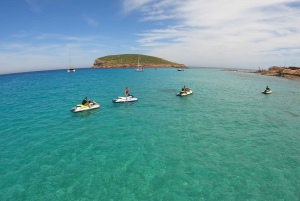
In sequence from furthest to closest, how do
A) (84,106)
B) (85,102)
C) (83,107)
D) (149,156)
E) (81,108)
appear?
(85,102) < (84,106) < (83,107) < (81,108) < (149,156)

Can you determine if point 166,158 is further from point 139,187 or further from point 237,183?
point 237,183

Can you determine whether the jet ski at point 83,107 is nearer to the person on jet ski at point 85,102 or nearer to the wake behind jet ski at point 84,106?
the wake behind jet ski at point 84,106

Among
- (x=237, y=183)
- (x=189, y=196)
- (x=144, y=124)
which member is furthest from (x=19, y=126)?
(x=237, y=183)

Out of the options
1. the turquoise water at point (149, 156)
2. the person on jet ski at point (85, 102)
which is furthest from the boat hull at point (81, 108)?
the turquoise water at point (149, 156)

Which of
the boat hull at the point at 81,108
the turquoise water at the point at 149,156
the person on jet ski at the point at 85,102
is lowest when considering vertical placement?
the turquoise water at the point at 149,156

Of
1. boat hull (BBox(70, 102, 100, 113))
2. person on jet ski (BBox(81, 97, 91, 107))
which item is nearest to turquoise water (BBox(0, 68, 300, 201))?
boat hull (BBox(70, 102, 100, 113))

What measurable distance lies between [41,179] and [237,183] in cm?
1396

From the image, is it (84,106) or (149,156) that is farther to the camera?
(84,106)

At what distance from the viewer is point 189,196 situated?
38.4ft

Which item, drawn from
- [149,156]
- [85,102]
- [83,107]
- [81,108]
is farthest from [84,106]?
[149,156]

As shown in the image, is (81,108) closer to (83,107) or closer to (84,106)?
(83,107)

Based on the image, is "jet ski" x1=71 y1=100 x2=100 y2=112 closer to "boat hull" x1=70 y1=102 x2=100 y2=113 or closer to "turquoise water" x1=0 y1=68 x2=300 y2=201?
"boat hull" x1=70 y1=102 x2=100 y2=113

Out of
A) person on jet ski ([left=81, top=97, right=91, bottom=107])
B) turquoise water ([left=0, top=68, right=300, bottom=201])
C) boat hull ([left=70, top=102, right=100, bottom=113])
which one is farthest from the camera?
person on jet ski ([left=81, top=97, right=91, bottom=107])

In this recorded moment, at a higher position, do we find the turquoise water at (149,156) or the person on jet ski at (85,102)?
the person on jet ski at (85,102)
